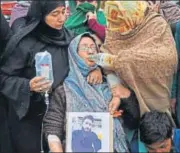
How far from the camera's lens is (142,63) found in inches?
128

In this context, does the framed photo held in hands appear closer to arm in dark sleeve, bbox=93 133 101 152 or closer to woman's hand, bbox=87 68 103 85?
arm in dark sleeve, bbox=93 133 101 152

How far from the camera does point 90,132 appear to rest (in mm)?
3100

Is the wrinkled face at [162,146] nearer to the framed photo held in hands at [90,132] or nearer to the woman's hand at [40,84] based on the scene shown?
the framed photo held in hands at [90,132]

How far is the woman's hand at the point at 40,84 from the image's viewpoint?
329 centimetres

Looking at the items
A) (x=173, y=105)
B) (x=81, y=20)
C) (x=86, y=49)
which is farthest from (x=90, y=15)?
(x=173, y=105)

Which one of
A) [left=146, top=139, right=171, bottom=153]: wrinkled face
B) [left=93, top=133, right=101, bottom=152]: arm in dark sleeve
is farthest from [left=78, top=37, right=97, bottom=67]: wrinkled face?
[left=146, top=139, right=171, bottom=153]: wrinkled face

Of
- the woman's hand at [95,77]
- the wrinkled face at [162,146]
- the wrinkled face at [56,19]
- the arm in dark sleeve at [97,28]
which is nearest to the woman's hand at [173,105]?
the wrinkled face at [162,146]

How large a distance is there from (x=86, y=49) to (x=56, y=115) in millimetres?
464

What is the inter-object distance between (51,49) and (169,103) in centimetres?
85

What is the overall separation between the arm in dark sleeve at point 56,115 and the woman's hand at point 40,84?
0.09m

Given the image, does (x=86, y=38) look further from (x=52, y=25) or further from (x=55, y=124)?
(x=55, y=124)

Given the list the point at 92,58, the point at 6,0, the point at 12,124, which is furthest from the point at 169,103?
the point at 6,0

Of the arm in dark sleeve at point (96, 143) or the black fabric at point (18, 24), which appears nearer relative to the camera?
the arm in dark sleeve at point (96, 143)

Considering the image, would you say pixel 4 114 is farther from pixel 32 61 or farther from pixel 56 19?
pixel 56 19
